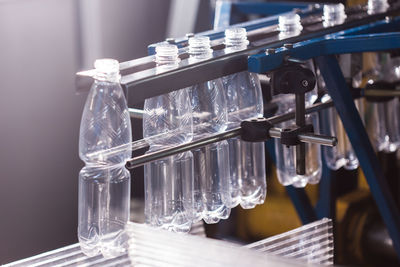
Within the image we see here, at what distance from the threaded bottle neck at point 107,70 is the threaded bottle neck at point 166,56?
17 centimetres

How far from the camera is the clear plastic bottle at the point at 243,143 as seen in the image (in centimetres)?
213

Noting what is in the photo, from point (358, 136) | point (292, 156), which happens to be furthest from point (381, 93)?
point (292, 156)

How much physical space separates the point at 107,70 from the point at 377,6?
4.05 feet

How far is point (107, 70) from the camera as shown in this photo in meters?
1.81

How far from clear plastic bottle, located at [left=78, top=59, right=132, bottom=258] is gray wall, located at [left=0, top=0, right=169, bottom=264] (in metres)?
2.04

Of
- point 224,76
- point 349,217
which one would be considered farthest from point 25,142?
point 224,76

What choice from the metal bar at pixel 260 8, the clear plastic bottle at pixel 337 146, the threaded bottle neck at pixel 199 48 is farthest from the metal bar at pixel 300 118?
the metal bar at pixel 260 8

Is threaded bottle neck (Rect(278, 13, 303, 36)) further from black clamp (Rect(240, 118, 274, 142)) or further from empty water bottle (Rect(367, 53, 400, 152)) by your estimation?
empty water bottle (Rect(367, 53, 400, 152))

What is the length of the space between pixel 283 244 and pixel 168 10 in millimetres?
2988

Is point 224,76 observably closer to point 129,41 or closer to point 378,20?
point 378,20

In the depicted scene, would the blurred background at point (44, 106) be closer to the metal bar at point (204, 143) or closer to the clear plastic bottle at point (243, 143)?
the clear plastic bottle at point (243, 143)

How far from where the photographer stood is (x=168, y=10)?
4688 millimetres

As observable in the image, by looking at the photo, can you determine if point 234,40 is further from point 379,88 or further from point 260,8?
point 260,8

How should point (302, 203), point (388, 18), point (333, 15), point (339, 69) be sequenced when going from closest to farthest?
point (339, 69) < point (333, 15) < point (388, 18) < point (302, 203)
